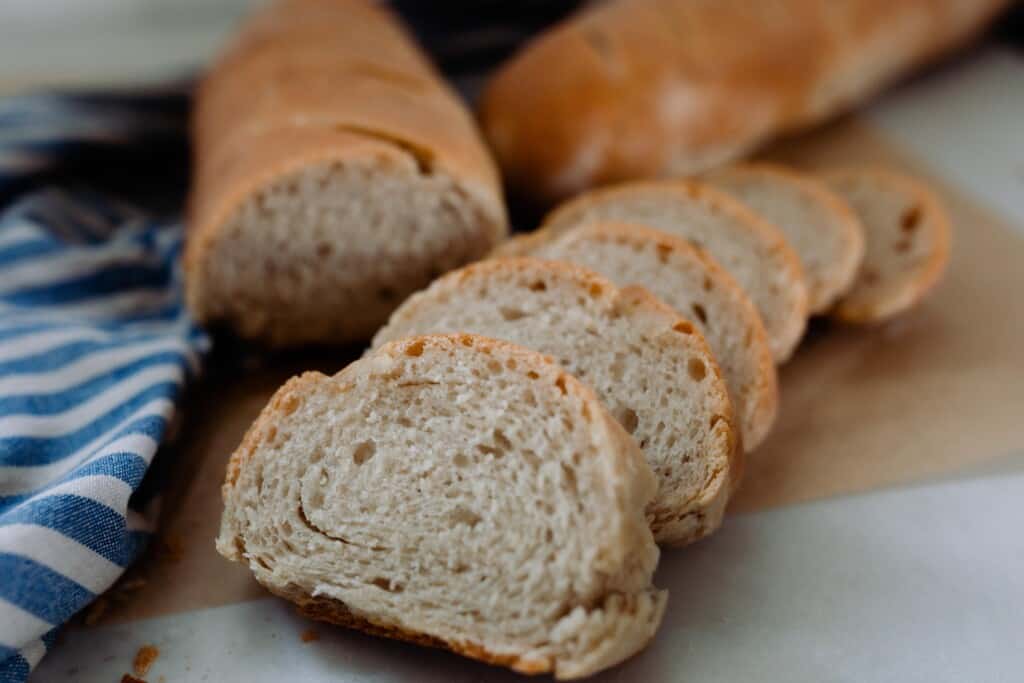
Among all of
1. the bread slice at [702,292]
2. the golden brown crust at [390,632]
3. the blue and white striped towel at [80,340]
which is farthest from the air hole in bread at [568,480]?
the blue and white striped towel at [80,340]

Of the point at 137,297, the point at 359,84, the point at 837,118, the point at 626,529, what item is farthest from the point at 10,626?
the point at 837,118

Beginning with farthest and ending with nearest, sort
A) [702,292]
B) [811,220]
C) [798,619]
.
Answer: [811,220]
[702,292]
[798,619]

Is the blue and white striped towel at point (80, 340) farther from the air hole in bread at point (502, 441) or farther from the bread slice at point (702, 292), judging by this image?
the bread slice at point (702, 292)

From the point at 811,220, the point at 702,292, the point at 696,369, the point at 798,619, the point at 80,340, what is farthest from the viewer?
the point at 811,220

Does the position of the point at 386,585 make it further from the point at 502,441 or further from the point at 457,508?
the point at 502,441

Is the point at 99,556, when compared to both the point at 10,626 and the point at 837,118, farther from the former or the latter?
the point at 837,118

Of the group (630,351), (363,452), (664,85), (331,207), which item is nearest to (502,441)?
(363,452)
